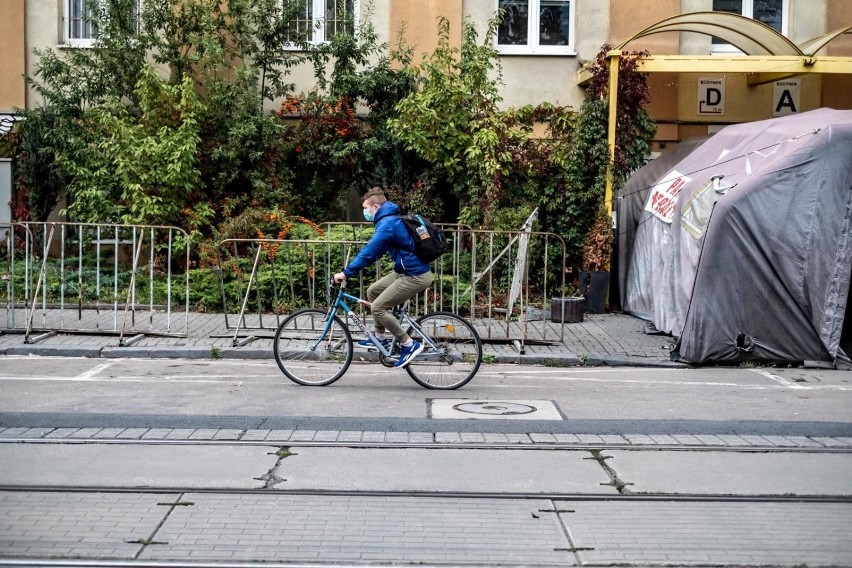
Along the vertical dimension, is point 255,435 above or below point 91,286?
below

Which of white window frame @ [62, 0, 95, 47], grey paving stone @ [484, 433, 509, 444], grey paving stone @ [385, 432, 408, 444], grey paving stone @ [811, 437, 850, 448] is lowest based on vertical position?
grey paving stone @ [811, 437, 850, 448]

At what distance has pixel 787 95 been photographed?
62.5 ft

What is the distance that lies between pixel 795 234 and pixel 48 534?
29.8 feet

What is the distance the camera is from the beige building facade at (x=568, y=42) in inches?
731

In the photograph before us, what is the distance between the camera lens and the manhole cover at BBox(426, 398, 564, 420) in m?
8.77

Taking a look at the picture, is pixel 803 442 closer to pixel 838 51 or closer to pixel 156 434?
pixel 156 434

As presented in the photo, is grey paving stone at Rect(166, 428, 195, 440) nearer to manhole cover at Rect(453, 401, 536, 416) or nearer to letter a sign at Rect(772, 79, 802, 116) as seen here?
manhole cover at Rect(453, 401, 536, 416)

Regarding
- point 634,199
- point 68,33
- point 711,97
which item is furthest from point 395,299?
point 68,33

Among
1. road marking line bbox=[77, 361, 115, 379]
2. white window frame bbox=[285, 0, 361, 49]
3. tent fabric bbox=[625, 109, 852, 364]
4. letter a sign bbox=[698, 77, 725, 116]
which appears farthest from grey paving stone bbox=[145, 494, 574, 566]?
letter a sign bbox=[698, 77, 725, 116]

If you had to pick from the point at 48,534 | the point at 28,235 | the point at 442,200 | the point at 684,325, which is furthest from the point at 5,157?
the point at 48,534

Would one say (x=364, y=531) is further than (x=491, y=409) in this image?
No

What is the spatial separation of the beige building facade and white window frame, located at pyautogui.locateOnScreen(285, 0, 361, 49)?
0.13 feet

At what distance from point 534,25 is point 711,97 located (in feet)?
11.2

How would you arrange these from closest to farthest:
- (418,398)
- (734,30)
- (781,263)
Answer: (418,398) < (781,263) < (734,30)
